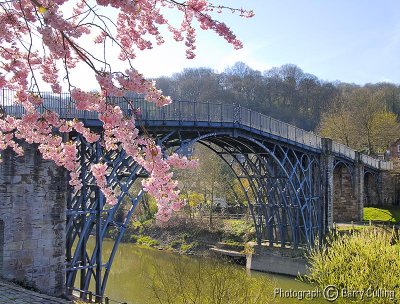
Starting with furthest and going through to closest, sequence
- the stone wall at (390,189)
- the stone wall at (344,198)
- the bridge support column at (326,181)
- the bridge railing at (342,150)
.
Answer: the stone wall at (390,189)
the stone wall at (344,198)
the bridge railing at (342,150)
the bridge support column at (326,181)

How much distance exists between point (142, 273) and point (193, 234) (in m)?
9.48

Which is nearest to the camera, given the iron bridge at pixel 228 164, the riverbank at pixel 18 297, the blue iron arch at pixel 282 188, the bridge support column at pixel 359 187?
the riverbank at pixel 18 297

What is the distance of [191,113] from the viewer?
60.0 feet

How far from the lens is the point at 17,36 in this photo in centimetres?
494

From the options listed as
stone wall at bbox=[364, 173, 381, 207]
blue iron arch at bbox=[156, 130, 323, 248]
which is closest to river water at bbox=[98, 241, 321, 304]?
blue iron arch at bbox=[156, 130, 323, 248]

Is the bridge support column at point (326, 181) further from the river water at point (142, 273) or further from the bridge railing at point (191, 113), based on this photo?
the river water at point (142, 273)

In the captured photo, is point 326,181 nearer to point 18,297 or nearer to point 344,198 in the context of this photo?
point 344,198

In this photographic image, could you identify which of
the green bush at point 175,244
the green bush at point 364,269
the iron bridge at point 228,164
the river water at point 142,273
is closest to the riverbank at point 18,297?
the iron bridge at point 228,164

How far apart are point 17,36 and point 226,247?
28681mm

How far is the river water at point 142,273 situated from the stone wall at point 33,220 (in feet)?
15.6

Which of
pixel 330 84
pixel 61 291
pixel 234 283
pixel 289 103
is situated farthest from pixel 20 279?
pixel 330 84

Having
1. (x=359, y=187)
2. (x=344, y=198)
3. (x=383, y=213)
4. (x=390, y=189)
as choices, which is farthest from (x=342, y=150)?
(x=390, y=189)

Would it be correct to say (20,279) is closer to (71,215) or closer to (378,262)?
(71,215)

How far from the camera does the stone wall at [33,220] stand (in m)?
11.3
